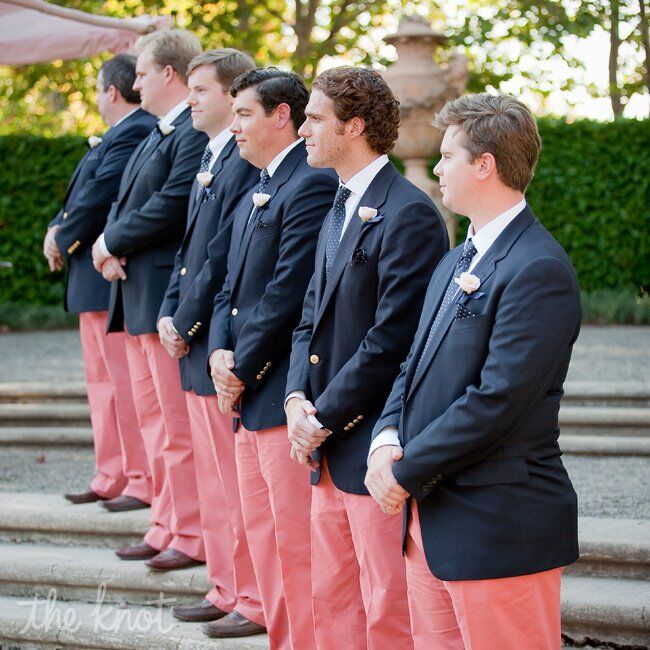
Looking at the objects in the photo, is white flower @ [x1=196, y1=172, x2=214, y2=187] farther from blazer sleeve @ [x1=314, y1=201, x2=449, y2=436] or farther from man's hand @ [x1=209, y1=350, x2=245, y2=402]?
blazer sleeve @ [x1=314, y1=201, x2=449, y2=436]

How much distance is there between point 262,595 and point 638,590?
4.71ft

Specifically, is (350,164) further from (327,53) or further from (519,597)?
(327,53)

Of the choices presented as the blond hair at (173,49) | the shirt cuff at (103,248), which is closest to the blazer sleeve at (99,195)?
the shirt cuff at (103,248)

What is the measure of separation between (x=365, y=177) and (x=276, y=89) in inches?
29.3

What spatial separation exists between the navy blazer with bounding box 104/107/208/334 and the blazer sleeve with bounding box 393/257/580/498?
2.64 meters

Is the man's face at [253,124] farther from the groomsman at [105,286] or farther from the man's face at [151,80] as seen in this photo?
the groomsman at [105,286]

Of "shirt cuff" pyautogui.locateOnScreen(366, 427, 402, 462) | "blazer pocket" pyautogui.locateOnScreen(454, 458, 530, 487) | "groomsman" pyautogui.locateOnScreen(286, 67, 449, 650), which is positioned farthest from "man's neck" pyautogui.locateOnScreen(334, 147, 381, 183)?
"blazer pocket" pyautogui.locateOnScreen(454, 458, 530, 487)

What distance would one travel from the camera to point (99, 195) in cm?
602

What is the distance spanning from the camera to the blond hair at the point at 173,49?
5328 mm

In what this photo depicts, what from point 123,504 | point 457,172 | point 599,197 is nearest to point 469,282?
point 457,172

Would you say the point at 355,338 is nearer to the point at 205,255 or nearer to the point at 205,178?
the point at 205,255

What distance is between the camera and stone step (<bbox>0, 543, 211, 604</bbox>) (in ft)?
17.0

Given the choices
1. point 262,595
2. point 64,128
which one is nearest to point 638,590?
point 262,595

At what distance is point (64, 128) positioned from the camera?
24203mm
